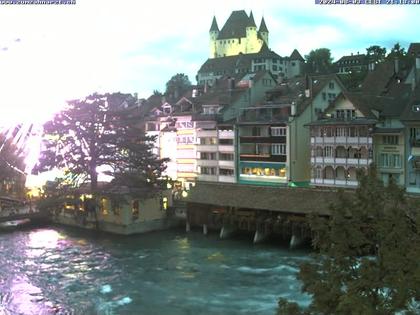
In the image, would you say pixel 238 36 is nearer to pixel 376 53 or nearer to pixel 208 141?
pixel 376 53

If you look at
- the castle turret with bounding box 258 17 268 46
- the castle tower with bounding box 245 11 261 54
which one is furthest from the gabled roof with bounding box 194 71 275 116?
the castle turret with bounding box 258 17 268 46

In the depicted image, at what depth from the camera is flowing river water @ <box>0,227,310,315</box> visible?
34406mm

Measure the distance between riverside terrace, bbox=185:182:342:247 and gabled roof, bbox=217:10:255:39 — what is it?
12985 cm

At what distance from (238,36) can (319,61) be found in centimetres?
5064

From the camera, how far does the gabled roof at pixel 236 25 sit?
603 ft

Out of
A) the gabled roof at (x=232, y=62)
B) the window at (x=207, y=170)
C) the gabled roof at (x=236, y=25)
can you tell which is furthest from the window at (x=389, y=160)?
the gabled roof at (x=236, y=25)

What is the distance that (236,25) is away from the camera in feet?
607

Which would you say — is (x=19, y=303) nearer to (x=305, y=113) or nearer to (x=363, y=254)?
(x=363, y=254)

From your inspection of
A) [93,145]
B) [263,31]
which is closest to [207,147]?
[93,145]

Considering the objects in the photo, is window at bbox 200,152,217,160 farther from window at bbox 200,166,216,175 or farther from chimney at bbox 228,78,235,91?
chimney at bbox 228,78,235,91

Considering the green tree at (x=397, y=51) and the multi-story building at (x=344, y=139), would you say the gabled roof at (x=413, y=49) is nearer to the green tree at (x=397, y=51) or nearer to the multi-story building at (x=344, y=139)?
the green tree at (x=397, y=51)

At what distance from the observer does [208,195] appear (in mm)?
58125

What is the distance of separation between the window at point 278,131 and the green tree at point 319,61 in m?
66.1

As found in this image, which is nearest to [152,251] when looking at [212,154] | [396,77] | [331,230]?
[212,154]
